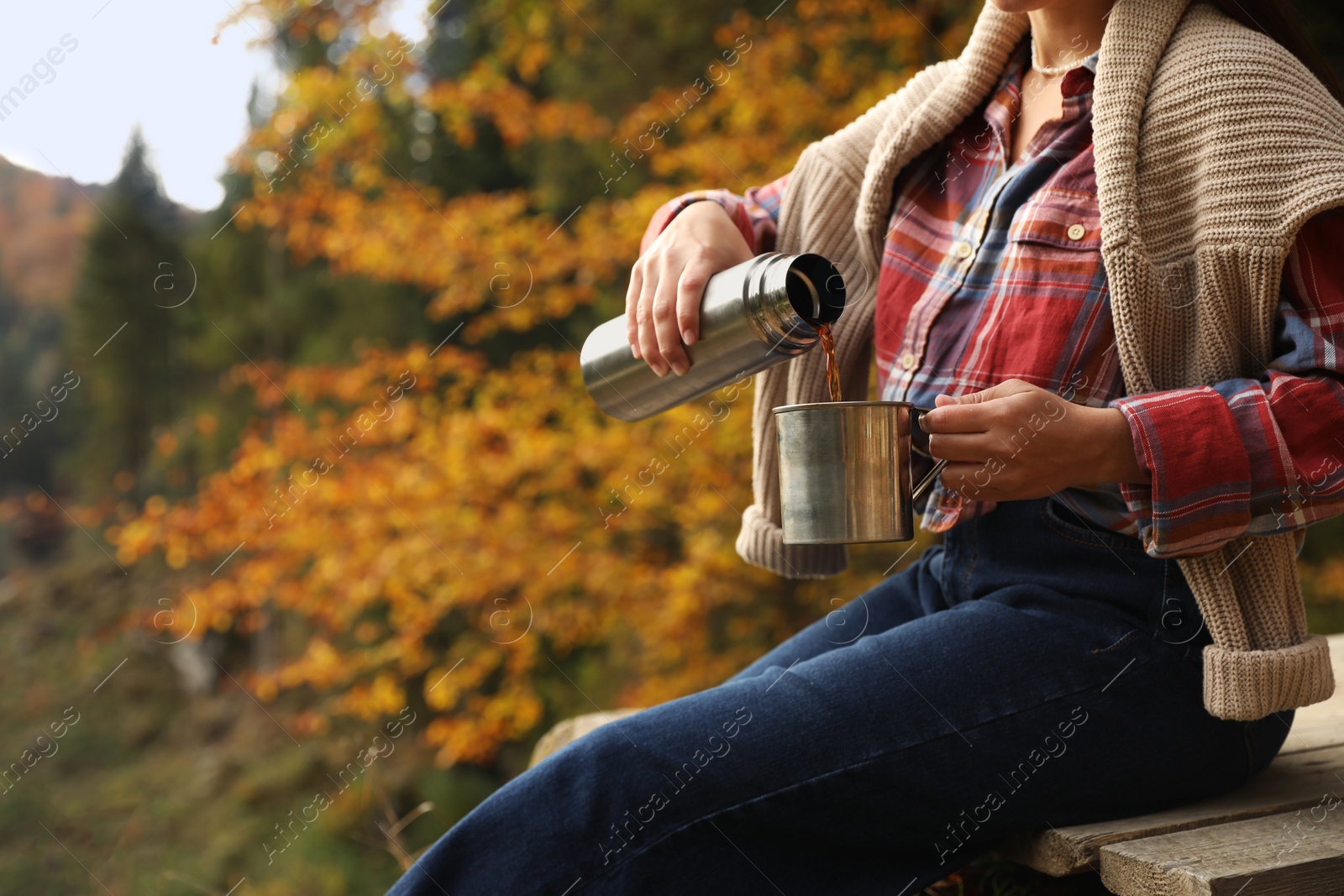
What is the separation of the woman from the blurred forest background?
1.24 meters

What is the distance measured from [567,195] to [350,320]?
2060mm

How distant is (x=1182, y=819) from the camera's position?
1146 millimetres

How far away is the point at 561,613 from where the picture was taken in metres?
4.20

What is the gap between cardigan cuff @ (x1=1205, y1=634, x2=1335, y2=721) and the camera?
1088 mm

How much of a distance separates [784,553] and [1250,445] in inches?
25.7

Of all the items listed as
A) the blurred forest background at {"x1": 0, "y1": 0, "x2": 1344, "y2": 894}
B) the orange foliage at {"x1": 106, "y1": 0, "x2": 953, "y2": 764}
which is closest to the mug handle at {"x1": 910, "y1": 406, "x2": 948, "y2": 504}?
the blurred forest background at {"x1": 0, "y1": 0, "x2": 1344, "y2": 894}

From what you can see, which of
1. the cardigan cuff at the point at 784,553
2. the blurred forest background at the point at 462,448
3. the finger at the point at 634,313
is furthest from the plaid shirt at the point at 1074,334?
the blurred forest background at the point at 462,448

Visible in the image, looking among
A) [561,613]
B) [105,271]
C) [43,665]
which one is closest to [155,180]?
[105,271]

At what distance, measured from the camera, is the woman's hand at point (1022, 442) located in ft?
3.33

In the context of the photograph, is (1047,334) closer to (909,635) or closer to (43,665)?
(909,635)

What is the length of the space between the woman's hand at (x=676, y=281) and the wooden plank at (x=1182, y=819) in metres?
0.66

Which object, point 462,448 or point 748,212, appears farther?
point 462,448

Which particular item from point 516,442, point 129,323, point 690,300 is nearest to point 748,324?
Result: point 690,300

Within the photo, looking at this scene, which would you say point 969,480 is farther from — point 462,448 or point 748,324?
point 462,448
